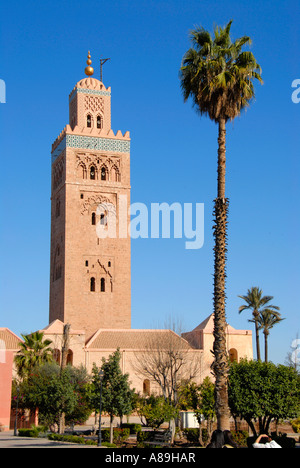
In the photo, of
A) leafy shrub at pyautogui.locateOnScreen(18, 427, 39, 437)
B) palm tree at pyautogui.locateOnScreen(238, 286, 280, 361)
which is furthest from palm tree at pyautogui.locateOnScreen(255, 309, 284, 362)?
leafy shrub at pyautogui.locateOnScreen(18, 427, 39, 437)

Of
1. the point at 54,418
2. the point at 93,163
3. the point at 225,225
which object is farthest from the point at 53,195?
the point at 225,225

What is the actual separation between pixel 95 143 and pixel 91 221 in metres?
6.52

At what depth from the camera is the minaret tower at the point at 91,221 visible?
50656mm

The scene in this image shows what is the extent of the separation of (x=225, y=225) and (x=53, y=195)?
1451 inches

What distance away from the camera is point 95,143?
5341cm

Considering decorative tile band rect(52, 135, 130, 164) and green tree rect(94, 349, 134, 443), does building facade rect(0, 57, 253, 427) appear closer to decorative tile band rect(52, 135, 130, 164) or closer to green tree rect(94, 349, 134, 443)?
decorative tile band rect(52, 135, 130, 164)

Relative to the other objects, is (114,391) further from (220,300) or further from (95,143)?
(95,143)

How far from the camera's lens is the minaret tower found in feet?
166

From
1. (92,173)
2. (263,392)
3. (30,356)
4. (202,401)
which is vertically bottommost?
(202,401)

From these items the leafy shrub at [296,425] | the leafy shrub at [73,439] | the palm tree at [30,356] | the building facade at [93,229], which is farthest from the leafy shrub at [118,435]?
the building facade at [93,229]

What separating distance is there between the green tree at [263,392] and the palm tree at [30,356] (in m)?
13.1

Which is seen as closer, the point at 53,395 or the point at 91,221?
the point at 53,395

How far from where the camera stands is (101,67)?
56094mm

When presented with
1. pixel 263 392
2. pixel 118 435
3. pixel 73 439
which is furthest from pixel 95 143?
pixel 73 439
